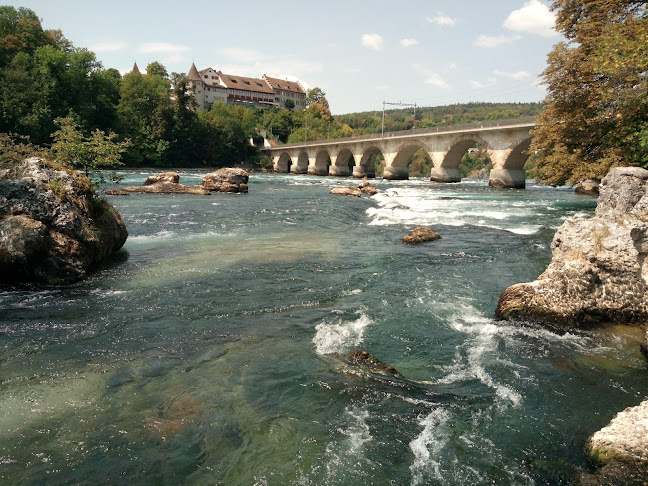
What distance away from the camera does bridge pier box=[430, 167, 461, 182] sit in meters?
54.7

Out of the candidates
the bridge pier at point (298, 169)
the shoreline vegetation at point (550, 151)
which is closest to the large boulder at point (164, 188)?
the shoreline vegetation at point (550, 151)

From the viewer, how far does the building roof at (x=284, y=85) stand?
→ 139750 millimetres

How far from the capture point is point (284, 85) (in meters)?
143

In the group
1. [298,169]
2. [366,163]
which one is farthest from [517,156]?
[298,169]

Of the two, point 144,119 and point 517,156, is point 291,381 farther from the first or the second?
point 144,119

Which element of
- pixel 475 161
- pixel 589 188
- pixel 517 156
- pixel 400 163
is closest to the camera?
pixel 589 188

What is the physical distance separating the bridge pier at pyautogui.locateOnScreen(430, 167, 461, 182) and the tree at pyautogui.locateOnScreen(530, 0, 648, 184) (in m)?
28.6

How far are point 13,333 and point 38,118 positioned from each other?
214 ft

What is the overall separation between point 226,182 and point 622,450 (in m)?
32.4

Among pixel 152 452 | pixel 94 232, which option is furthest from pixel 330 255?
pixel 152 452

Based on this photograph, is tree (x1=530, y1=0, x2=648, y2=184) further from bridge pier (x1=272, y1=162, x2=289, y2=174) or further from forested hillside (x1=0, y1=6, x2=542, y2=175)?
bridge pier (x1=272, y1=162, x2=289, y2=174)

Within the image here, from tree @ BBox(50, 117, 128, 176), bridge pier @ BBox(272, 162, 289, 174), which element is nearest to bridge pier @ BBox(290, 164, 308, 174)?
bridge pier @ BBox(272, 162, 289, 174)

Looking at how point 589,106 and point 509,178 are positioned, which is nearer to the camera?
point 589,106

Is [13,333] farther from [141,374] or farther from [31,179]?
[31,179]
